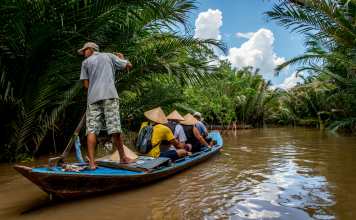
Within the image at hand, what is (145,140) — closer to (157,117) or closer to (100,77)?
(157,117)

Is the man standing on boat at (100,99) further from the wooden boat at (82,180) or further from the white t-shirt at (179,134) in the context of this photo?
the white t-shirt at (179,134)

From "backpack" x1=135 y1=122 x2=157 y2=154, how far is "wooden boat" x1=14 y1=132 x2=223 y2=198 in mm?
630

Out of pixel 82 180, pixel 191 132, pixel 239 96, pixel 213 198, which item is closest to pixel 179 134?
pixel 191 132

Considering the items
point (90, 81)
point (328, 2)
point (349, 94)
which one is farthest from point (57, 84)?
point (349, 94)

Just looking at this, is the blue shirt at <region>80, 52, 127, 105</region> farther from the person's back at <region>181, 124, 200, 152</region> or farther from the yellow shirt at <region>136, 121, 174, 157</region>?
the person's back at <region>181, 124, 200, 152</region>

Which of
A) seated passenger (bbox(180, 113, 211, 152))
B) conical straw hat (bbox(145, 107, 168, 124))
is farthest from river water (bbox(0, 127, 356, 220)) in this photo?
seated passenger (bbox(180, 113, 211, 152))

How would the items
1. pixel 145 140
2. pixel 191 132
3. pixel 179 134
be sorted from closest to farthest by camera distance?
pixel 145 140 → pixel 179 134 → pixel 191 132

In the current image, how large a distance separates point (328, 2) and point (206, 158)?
5.52 meters

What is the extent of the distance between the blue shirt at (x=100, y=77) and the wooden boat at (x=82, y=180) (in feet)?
3.24

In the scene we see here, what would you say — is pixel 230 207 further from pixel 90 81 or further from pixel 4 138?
pixel 4 138

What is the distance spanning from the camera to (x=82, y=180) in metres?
3.03

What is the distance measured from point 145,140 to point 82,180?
5.10 ft

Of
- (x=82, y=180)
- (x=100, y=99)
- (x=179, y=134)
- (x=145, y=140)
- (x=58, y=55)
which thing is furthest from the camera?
(x=179, y=134)

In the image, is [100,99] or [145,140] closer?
[100,99]
